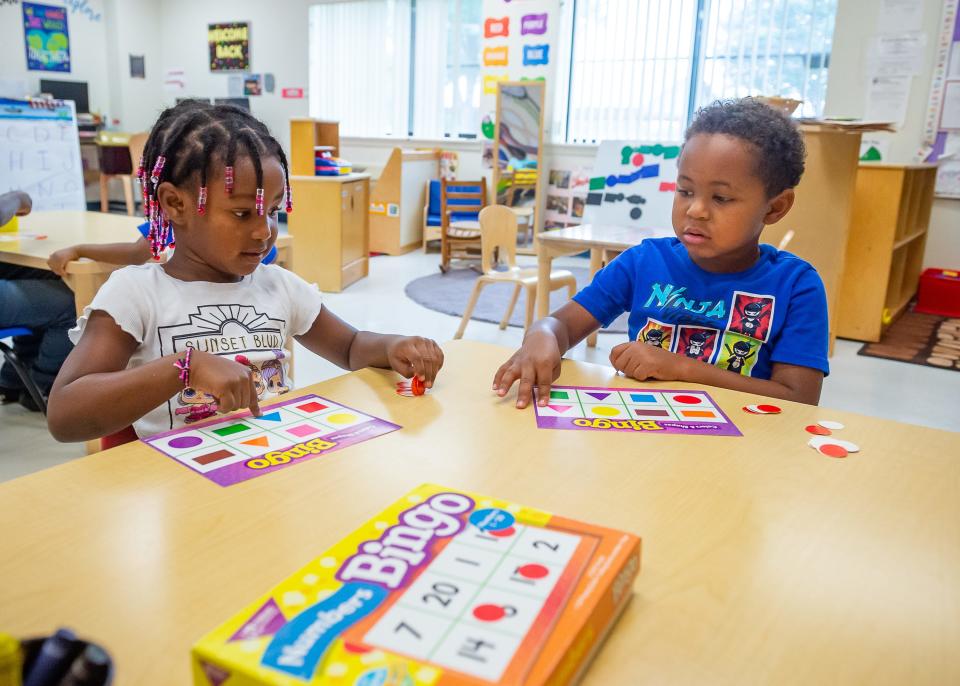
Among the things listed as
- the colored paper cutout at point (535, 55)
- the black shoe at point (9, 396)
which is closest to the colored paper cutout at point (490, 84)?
the colored paper cutout at point (535, 55)

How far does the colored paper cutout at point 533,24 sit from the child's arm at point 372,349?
19.7 feet

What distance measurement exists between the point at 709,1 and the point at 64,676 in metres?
6.73

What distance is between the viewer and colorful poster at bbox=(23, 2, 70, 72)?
308 inches

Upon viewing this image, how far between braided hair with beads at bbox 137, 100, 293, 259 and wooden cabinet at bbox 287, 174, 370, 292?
11.7 feet

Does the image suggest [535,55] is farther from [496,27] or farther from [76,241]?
[76,241]

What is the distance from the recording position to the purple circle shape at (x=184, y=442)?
0.77 m

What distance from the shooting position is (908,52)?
4.80 m

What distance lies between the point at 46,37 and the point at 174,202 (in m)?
8.67

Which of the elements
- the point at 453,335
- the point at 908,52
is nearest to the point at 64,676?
the point at 453,335

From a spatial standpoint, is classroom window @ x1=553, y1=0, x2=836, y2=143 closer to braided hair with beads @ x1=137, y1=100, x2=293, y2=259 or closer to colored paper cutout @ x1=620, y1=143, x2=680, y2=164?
colored paper cutout @ x1=620, y1=143, x2=680, y2=164

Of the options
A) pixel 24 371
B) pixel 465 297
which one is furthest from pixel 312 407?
pixel 465 297

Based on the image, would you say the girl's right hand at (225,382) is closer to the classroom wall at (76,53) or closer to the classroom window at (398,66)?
the classroom window at (398,66)

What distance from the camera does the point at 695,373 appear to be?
111cm

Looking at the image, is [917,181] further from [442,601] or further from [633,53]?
[442,601]
